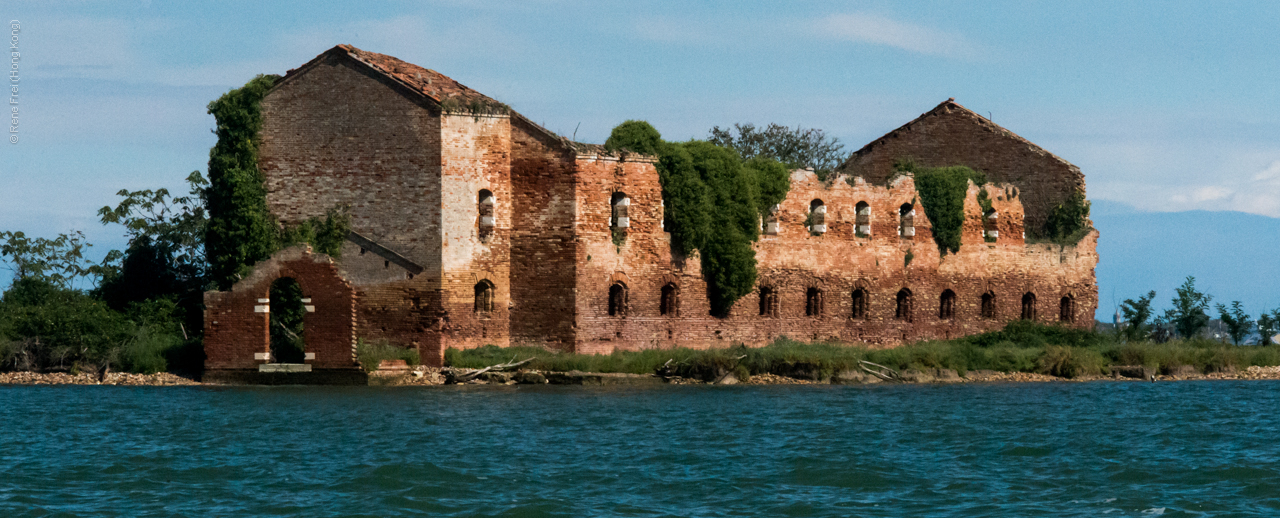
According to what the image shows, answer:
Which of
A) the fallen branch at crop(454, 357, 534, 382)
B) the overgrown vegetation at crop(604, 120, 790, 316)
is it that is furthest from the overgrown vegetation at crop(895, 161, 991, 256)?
the fallen branch at crop(454, 357, 534, 382)

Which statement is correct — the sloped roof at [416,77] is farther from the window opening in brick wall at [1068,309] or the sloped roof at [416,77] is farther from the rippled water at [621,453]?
the window opening in brick wall at [1068,309]

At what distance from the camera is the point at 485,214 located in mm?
37906

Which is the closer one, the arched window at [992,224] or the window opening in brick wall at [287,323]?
the window opening in brick wall at [287,323]

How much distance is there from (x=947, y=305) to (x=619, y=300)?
12.0 metres

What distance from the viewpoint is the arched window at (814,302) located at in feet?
144

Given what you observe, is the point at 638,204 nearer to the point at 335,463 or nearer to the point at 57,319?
the point at 57,319

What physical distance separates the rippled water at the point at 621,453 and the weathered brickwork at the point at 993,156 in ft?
44.2

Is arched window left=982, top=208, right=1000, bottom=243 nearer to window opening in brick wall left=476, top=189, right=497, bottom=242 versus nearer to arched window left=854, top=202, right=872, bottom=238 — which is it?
arched window left=854, top=202, right=872, bottom=238

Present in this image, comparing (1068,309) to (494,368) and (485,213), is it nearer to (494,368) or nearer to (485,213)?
(485,213)

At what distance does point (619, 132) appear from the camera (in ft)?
132

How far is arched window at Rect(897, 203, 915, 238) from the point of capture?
45.7 m

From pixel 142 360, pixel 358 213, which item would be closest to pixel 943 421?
pixel 358 213

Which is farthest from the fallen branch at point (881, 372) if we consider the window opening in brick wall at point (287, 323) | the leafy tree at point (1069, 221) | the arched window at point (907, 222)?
the window opening in brick wall at point (287, 323)

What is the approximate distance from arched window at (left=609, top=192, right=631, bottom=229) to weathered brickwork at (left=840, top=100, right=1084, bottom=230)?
→ 1222 cm
